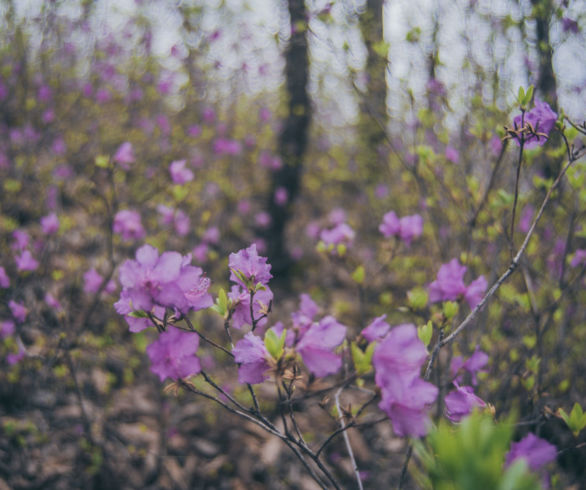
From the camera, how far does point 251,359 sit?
922mm

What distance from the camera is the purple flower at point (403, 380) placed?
2.61 feet

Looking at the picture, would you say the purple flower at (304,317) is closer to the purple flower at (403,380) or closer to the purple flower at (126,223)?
the purple flower at (403,380)

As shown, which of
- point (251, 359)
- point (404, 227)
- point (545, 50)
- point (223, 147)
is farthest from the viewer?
point (223, 147)

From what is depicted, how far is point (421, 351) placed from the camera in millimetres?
789

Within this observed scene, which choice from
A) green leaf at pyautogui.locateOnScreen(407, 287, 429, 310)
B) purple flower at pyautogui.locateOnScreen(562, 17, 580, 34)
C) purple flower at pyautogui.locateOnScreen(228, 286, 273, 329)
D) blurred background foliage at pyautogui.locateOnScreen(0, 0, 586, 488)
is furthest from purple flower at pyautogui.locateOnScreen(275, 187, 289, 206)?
purple flower at pyautogui.locateOnScreen(228, 286, 273, 329)

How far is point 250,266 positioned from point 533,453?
821mm

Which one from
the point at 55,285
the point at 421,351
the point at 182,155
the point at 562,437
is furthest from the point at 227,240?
the point at 421,351

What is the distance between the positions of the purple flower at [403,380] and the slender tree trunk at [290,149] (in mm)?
3402

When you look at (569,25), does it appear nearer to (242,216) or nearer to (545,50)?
(545,50)

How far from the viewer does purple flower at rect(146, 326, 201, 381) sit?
Result: 0.97m

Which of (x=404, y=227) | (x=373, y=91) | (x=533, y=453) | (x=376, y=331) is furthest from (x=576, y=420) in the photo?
(x=373, y=91)

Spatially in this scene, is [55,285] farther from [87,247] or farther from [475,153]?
[475,153]

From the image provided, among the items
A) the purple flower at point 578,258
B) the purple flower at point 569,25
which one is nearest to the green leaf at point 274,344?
the purple flower at point 578,258

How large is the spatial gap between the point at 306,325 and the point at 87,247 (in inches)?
129
